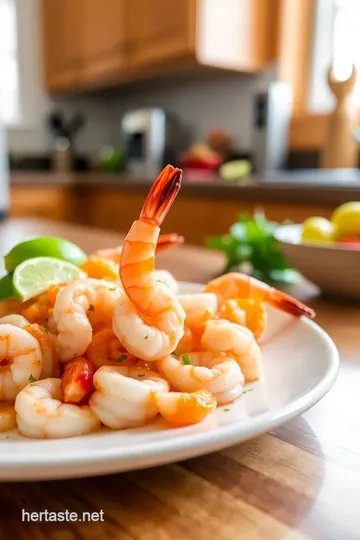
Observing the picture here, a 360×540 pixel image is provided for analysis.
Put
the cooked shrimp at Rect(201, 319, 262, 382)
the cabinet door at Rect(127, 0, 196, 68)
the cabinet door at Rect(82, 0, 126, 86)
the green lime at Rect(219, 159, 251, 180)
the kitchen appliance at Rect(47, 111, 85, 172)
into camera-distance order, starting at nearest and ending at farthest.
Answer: the cooked shrimp at Rect(201, 319, 262, 382) < the green lime at Rect(219, 159, 251, 180) < the cabinet door at Rect(127, 0, 196, 68) < the cabinet door at Rect(82, 0, 126, 86) < the kitchen appliance at Rect(47, 111, 85, 172)

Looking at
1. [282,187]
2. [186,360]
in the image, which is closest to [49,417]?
[186,360]

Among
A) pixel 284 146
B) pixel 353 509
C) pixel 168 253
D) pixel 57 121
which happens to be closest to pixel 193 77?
pixel 284 146

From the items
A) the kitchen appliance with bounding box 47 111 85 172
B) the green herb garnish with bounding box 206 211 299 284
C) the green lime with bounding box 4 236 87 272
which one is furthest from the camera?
the kitchen appliance with bounding box 47 111 85 172

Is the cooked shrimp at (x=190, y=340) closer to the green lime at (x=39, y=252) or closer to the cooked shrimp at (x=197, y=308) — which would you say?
the cooked shrimp at (x=197, y=308)

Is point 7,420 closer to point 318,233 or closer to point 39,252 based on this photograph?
point 39,252

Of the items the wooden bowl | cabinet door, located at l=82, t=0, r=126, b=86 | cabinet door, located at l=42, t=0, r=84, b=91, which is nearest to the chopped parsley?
the wooden bowl

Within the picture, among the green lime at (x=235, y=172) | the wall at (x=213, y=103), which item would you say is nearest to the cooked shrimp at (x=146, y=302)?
the green lime at (x=235, y=172)

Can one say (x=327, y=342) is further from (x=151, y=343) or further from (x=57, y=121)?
(x=57, y=121)

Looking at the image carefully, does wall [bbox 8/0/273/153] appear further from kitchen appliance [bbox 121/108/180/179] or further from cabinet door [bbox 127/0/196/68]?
cabinet door [bbox 127/0/196/68]
